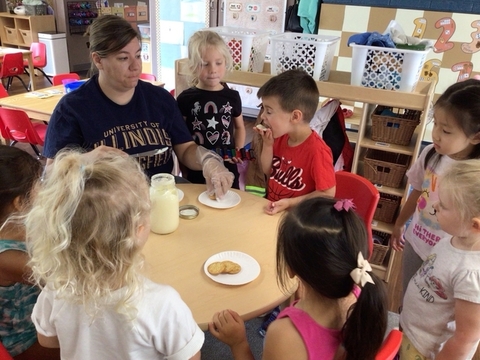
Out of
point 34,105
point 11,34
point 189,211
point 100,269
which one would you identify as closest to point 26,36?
point 11,34

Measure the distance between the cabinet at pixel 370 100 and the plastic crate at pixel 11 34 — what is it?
6327 mm

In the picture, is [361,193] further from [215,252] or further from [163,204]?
[163,204]

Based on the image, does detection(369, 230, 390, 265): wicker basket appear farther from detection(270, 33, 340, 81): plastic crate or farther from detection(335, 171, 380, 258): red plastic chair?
detection(270, 33, 340, 81): plastic crate

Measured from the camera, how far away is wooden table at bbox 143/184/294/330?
1.07 metres

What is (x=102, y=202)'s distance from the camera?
78 centimetres

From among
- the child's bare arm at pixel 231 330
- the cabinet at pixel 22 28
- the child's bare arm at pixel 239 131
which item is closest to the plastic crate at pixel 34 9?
the cabinet at pixel 22 28

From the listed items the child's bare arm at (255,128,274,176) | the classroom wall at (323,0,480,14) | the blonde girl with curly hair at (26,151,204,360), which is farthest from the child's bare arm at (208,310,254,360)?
the classroom wall at (323,0,480,14)

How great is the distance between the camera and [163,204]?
130 centimetres

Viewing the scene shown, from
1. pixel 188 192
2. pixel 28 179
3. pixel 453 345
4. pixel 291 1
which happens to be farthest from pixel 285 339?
pixel 291 1

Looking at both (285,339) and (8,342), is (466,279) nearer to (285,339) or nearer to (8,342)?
(285,339)

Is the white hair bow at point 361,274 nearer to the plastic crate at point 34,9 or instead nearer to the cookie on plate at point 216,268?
the cookie on plate at point 216,268

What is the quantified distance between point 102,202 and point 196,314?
0.42 m

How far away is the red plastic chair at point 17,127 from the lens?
3021 mm

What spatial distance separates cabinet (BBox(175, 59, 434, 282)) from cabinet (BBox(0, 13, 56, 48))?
19.0ft
